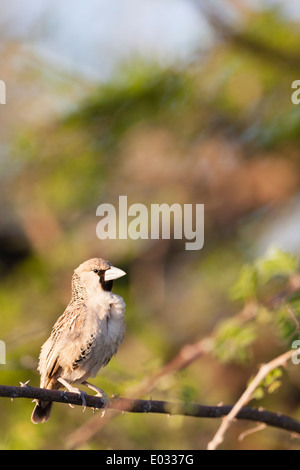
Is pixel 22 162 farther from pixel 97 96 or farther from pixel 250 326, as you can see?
pixel 250 326

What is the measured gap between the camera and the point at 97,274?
84.0 inches

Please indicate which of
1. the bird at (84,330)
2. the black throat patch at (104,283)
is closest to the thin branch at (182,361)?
the bird at (84,330)

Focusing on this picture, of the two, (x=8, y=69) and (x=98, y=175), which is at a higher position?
(x=8, y=69)

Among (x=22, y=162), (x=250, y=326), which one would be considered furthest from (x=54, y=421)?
(x=22, y=162)

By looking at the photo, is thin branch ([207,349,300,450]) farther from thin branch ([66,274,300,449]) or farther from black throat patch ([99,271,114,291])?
black throat patch ([99,271,114,291])

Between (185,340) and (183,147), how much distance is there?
185 centimetres

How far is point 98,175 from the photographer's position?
595cm

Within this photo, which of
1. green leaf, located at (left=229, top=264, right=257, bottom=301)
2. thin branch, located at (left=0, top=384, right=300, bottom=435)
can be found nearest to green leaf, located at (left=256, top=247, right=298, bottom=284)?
green leaf, located at (left=229, top=264, right=257, bottom=301)

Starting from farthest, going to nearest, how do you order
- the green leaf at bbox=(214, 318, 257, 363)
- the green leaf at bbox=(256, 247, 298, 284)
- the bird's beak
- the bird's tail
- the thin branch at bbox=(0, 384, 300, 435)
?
1. the green leaf at bbox=(214, 318, 257, 363)
2. the green leaf at bbox=(256, 247, 298, 284)
3. the bird's tail
4. the bird's beak
5. the thin branch at bbox=(0, 384, 300, 435)

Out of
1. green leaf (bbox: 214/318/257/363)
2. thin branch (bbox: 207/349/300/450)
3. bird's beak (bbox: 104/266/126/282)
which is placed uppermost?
bird's beak (bbox: 104/266/126/282)

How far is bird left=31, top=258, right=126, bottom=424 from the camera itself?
A: 215cm

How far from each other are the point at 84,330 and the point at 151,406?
0.33 m

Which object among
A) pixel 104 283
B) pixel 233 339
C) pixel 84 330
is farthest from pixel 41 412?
pixel 233 339

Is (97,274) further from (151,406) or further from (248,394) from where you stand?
(248,394)
